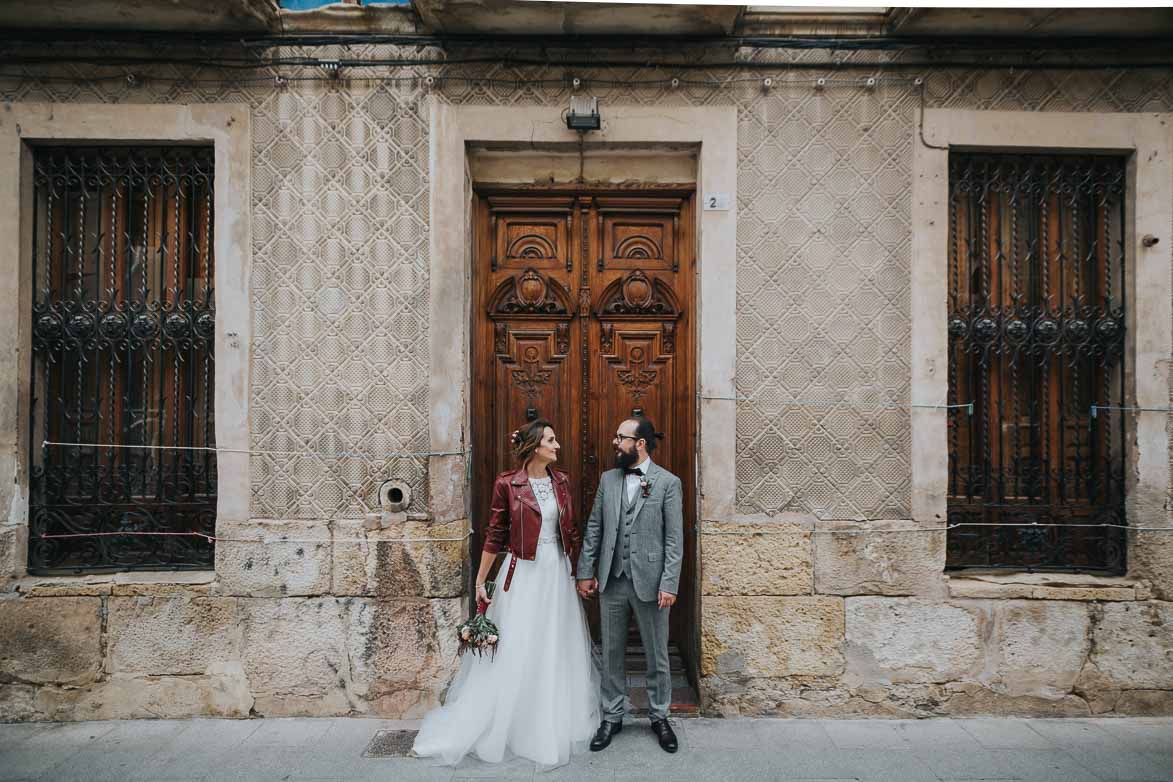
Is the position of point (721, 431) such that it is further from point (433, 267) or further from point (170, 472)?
point (170, 472)

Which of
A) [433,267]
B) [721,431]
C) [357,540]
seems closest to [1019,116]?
[721,431]

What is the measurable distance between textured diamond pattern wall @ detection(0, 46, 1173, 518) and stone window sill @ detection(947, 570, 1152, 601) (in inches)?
35.7

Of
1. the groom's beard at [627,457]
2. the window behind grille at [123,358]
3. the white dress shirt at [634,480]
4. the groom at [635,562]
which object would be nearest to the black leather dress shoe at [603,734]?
the groom at [635,562]

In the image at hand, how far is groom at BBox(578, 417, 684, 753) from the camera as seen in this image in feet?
12.9

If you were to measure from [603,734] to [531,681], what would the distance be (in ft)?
1.68

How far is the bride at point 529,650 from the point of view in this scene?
3797mm

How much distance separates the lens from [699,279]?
4453mm

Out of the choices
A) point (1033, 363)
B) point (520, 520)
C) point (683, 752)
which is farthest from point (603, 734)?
point (1033, 363)

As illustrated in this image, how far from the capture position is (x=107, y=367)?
14.9 feet

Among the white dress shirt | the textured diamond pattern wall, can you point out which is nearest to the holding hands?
the white dress shirt

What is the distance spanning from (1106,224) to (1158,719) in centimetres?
313

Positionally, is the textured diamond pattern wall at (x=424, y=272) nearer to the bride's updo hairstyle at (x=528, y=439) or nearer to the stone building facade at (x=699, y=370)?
the stone building facade at (x=699, y=370)

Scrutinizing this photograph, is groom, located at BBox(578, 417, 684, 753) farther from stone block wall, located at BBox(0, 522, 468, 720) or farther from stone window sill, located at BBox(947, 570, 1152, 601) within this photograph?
stone window sill, located at BBox(947, 570, 1152, 601)

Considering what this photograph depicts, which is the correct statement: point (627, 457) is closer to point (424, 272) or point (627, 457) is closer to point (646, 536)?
point (646, 536)
